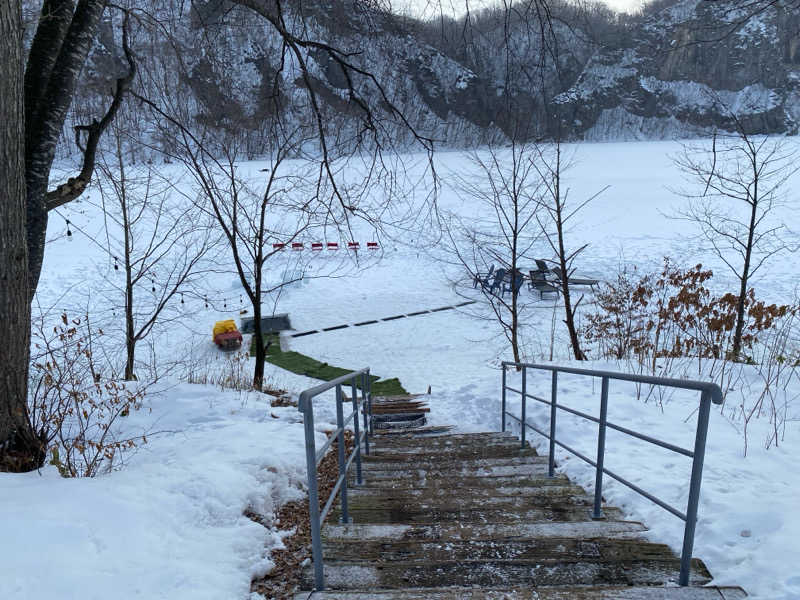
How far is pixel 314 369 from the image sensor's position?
10906mm

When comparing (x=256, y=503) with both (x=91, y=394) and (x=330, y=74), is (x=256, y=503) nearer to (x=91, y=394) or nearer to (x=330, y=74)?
(x=91, y=394)

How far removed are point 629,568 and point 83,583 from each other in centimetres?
221

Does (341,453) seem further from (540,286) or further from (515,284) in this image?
(540,286)

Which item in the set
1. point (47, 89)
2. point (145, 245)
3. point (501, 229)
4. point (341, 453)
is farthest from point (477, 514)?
point (145, 245)

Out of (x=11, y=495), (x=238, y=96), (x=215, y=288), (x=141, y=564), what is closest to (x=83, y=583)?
(x=141, y=564)

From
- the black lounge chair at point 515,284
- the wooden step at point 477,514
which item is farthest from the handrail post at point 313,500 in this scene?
the black lounge chair at point 515,284

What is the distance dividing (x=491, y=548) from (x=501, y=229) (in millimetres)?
17556

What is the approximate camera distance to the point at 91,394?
190 inches

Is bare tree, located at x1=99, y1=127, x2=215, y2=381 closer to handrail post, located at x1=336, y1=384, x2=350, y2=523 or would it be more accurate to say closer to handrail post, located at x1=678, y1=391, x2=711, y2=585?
handrail post, located at x1=336, y1=384, x2=350, y2=523

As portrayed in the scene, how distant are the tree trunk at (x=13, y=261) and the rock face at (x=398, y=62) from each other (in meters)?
2.08

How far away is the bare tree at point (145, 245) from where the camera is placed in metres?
8.12

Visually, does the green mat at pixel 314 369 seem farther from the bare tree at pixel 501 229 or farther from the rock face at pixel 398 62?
the rock face at pixel 398 62

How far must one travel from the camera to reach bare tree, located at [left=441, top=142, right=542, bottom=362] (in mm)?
9469

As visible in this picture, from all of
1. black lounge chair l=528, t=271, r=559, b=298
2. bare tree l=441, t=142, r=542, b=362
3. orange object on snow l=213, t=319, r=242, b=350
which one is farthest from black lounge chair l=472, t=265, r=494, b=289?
orange object on snow l=213, t=319, r=242, b=350
